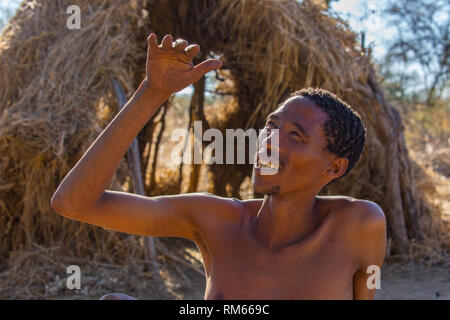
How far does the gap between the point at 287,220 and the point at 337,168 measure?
0.72 feet

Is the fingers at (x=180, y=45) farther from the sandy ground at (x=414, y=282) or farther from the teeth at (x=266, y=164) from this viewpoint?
the sandy ground at (x=414, y=282)

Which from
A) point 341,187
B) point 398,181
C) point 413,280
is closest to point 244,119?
point 341,187

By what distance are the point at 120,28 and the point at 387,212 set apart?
107 inches

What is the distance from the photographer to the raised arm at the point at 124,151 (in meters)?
1.59

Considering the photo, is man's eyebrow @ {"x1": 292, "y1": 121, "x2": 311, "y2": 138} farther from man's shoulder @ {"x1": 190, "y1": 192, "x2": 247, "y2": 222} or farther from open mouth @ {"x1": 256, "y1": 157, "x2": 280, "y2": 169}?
man's shoulder @ {"x1": 190, "y1": 192, "x2": 247, "y2": 222}

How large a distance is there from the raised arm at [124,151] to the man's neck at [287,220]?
33 cm

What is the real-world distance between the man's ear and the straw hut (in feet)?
8.53

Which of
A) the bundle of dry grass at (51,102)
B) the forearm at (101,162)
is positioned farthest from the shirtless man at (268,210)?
the bundle of dry grass at (51,102)

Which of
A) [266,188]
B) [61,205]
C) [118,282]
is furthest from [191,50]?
[118,282]

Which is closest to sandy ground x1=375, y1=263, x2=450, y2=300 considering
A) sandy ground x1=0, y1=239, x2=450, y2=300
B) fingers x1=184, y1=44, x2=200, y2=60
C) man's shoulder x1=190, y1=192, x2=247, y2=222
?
sandy ground x1=0, y1=239, x2=450, y2=300

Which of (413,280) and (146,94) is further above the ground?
(146,94)

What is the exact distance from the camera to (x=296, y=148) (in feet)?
5.50

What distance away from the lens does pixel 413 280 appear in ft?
14.8
